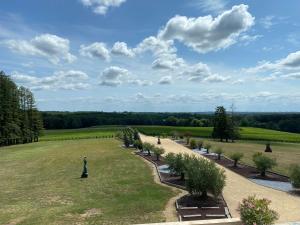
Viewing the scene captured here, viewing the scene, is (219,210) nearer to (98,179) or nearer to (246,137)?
(98,179)

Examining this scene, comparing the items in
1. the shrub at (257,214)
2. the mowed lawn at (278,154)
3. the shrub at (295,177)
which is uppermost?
the shrub at (257,214)

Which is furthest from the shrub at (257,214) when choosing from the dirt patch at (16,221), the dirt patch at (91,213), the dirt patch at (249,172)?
the dirt patch at (249,172)

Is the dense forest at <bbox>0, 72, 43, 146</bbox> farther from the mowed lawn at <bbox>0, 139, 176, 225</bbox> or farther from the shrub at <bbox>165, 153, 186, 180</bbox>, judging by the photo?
the shrub at <bbox>165, 153, 186, 180</bbox>

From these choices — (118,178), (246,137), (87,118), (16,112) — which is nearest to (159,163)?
(118,178)

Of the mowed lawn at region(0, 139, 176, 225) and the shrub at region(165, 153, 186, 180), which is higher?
the shrub at region(165, 153, 186, 180)

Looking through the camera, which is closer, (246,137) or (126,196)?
(126,196)

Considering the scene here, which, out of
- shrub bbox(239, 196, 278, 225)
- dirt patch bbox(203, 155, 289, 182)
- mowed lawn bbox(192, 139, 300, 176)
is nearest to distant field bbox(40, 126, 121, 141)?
mowed lawn bbox(192, 139, 300, 176)

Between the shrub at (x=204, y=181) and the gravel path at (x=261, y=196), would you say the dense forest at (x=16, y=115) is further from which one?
the shrub at (x=204, y=181)

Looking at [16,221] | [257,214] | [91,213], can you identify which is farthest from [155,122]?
[257,214]

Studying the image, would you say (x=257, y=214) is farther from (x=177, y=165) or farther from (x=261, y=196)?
(x=177, y=165)
